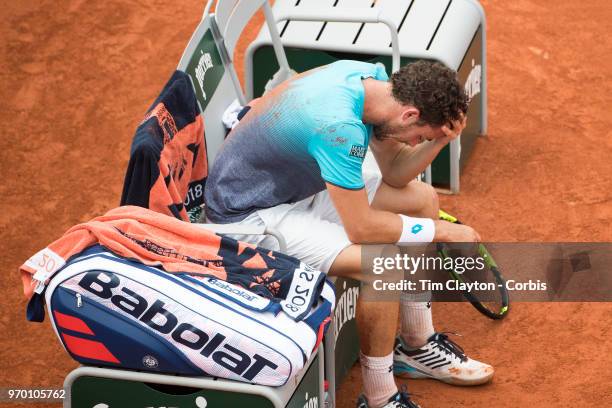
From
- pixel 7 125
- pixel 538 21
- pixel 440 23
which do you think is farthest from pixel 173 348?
pixel 538 21

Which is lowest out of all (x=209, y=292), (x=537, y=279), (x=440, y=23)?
(x=537, y=279)

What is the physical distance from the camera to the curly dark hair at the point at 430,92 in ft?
14.2

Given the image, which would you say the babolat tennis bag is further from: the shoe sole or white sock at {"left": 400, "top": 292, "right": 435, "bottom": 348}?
the shoe sole

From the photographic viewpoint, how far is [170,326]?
3777mm

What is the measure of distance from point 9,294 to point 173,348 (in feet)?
6.60

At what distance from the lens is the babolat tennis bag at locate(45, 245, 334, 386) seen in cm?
376

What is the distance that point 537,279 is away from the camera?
222 inches

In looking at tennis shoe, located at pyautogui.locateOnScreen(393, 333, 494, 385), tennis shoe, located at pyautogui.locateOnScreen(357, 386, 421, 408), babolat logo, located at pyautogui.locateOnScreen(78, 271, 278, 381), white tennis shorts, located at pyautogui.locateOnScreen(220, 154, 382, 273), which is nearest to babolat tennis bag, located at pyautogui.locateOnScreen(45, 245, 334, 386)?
babolat logo, located at pyautogui.locateOnScreen(78, 271, 278, 381)

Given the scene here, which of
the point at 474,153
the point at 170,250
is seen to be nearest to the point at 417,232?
the point at 170,250

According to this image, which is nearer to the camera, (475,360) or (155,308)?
(155,308)

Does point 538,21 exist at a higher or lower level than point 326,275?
lower

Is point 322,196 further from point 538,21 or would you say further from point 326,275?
point 538,21

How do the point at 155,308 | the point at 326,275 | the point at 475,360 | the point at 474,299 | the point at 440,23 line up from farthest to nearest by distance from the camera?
the point at 440,23 < the point at 474,299 < the point at 475,360 < the point at 326,275 < the point at 155,308

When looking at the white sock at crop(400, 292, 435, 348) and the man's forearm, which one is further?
the white sock at crop(400, 292, 435, 348)
